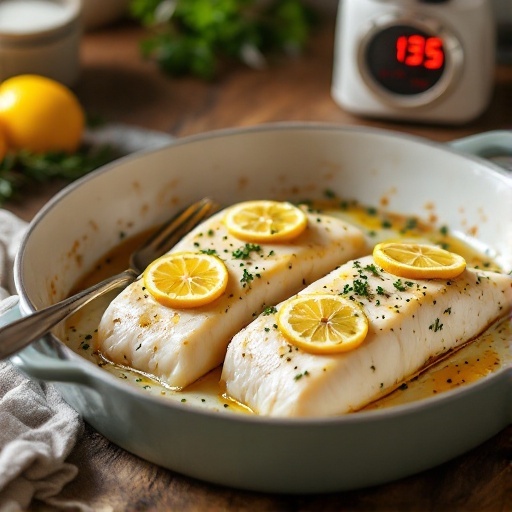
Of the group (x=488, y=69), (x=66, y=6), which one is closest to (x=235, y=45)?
(x=66, y=6)

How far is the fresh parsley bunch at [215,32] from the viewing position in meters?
3.90

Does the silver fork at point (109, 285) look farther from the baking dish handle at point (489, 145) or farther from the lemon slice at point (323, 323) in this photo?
the baking dish handle at point (489, 145)

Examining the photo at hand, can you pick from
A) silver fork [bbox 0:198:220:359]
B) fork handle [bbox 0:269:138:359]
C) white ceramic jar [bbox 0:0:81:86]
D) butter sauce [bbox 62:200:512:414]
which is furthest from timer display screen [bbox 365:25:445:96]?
fork handle [bbox 0:269:138:359]

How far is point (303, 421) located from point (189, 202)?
4.68 feet

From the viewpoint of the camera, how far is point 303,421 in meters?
1.62

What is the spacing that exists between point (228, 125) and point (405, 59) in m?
0.79

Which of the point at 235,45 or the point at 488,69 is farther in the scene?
the point at 235,45

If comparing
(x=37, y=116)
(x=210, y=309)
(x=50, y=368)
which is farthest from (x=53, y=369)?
(x=37, y=116)

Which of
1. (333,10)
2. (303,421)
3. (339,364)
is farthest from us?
(333,10)

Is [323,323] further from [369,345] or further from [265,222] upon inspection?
[265,222]

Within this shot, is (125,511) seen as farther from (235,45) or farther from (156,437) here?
(235,45)

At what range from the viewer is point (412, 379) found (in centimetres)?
214

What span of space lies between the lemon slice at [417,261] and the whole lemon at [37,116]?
1.47 metres

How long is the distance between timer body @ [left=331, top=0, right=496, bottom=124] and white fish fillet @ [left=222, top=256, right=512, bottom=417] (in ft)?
3.92
